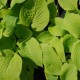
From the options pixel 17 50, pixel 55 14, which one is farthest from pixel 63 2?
pixel 17 50

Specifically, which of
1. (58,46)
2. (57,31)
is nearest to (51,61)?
(58,46)

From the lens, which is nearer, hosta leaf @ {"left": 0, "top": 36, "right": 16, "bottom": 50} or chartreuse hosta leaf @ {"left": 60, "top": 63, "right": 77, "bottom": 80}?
chartreuse hosta leaf @ {"left": 60, "top": 63, "right": 77, "bottom": 80}

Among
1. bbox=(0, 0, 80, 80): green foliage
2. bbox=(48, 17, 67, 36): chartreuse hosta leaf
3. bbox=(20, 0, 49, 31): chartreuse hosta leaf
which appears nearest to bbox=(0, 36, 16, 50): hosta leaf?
bbox=(0, 0, 80, 80): green foliage

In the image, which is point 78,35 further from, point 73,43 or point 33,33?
point 33,33

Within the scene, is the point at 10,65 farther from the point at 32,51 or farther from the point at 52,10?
the point at 52,10

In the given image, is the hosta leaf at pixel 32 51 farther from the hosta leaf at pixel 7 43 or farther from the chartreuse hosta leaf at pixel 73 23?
the chartreuse hosta leaf at pixel 73 23

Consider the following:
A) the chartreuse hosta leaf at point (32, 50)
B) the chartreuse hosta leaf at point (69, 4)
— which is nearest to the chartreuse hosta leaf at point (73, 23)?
the chartreuse hosta leaf at point (69, 4)

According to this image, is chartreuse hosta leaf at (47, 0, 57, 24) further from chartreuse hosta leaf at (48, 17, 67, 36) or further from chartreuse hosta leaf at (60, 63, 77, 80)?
chartreuse hosta leaf at (60, 63, 77, 80)
